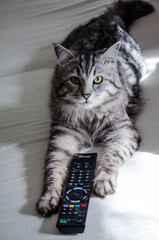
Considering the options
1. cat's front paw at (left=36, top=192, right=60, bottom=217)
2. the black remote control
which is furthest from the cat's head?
cat's front paw at (left=36, top=192, right=60, bottom=217)

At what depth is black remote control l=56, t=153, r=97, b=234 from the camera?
2.93 ft

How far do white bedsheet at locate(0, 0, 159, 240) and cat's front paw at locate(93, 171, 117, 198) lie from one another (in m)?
0.03

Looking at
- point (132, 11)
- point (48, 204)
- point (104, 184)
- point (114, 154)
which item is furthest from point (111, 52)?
point (132, 11)

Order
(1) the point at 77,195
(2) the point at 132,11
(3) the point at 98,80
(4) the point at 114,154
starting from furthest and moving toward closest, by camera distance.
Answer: (2) the point at 132,11, (3) the point at 98,80, (4) the point at 114,154, (1) the point at 77,195

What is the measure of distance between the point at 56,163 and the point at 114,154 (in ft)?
0.86

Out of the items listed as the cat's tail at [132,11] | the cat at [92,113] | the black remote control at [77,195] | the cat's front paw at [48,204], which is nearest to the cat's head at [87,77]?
the cat at [92,113]

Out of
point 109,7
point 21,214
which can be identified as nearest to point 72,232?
point 21,214

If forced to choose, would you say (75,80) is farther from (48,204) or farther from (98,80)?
(48,204)

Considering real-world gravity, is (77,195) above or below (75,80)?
below

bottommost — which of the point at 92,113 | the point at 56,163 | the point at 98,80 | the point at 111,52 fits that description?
the point at 56,163

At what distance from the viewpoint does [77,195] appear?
1.00 meters

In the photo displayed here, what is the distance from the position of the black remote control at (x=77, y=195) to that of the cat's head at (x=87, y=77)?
279 millimetres

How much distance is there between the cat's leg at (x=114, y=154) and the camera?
3.40ft

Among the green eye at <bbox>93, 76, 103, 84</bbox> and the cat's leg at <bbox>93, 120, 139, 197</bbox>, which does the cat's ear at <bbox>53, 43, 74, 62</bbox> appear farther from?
the cat's leg at <bbox>93, 120, 139, 197</bbox>
